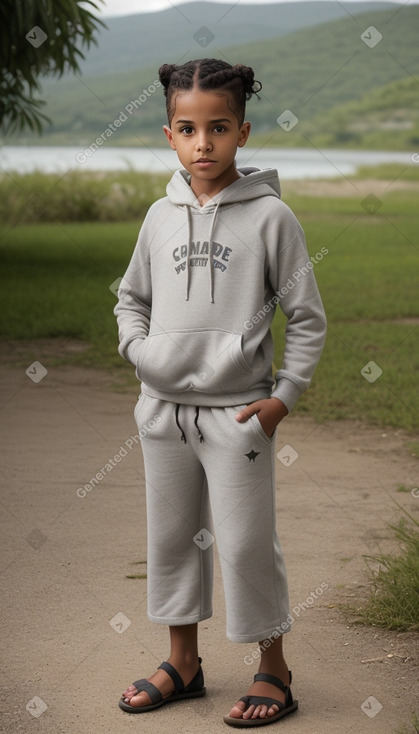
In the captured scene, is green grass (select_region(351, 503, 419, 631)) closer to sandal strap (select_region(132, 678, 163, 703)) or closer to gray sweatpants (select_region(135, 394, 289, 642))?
gray sweatpants (select_region(135, 394, 289, 642))

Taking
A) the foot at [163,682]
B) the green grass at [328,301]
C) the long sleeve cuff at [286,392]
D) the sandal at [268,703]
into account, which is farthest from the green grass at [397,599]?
the green grass at [328,301]

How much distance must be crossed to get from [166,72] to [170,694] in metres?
1.73

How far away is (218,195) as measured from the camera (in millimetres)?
2717

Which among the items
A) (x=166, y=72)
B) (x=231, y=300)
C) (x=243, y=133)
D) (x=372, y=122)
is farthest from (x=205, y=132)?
(x=372, y=122)

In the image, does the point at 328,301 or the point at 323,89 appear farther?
the point at 323,89

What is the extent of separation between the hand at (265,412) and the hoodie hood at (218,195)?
294 mm

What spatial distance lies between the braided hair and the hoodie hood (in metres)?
0.15

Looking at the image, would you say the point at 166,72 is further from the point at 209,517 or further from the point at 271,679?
the point at 271,679

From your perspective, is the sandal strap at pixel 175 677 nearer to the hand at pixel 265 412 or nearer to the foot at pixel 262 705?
the foot at pixel 262 705

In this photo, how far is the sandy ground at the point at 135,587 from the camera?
9.66 feet

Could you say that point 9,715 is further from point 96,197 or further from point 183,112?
point 96,197

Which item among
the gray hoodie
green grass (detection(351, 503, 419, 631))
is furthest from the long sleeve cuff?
green grass (detection(351, 503, 419, 631))

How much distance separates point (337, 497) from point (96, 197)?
1851cm

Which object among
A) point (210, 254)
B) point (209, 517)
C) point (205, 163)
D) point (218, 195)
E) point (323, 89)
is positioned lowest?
point (323, 89)
